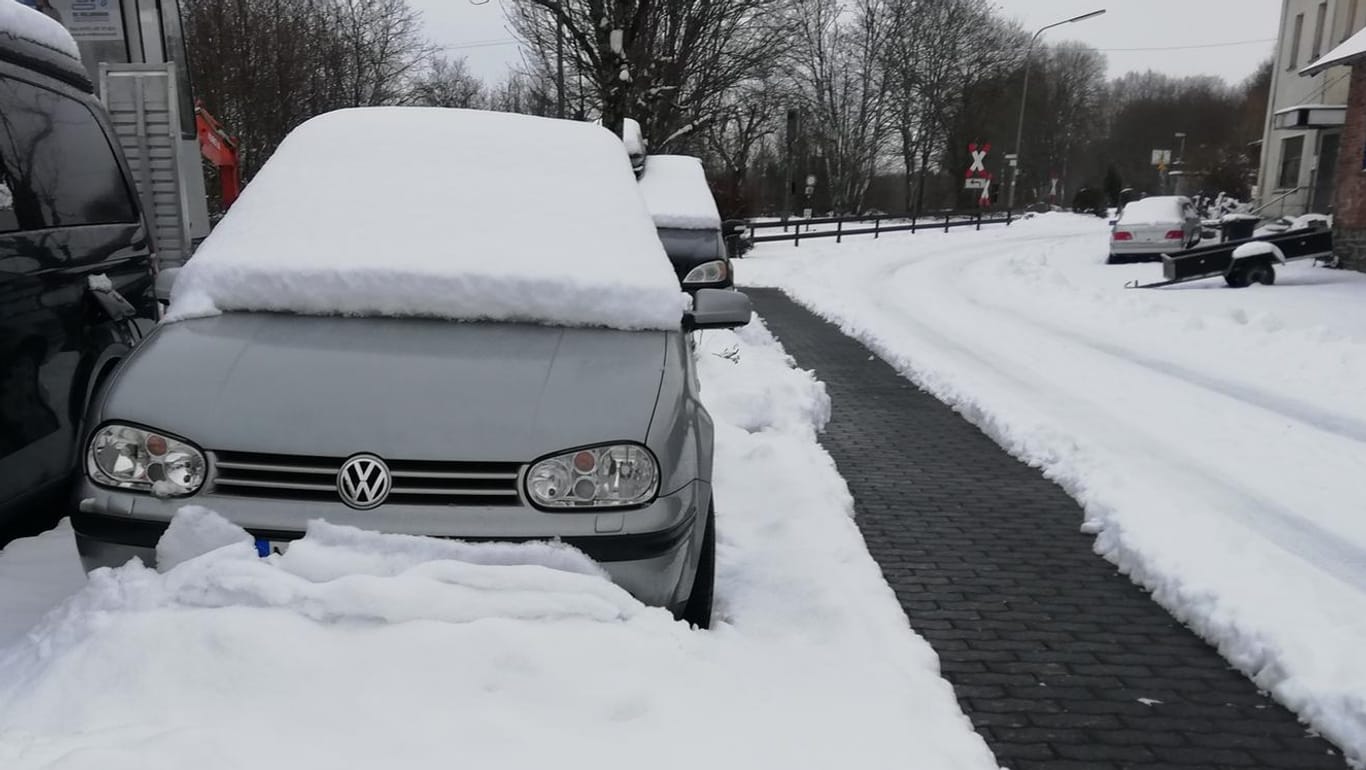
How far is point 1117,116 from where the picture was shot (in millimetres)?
90312

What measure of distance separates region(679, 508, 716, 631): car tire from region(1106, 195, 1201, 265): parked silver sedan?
912 inches

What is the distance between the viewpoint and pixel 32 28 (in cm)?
422

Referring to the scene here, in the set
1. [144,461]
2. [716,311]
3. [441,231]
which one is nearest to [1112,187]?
[716,311]

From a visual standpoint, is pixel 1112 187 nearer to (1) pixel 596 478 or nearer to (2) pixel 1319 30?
Answer: (2) pixel 1319 30

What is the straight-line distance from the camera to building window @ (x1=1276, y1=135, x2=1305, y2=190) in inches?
1223

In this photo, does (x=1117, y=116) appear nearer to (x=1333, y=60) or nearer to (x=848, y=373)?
(x=1333, y=60)

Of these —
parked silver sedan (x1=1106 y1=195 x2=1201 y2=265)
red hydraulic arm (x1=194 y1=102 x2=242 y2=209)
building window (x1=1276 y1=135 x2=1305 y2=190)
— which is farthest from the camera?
building window (x1=1276 y1=135 x2=1305 y2=190)

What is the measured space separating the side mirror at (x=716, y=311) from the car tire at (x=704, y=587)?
77 centimetres

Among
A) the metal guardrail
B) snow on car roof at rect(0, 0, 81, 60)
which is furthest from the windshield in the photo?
the metal guardrail

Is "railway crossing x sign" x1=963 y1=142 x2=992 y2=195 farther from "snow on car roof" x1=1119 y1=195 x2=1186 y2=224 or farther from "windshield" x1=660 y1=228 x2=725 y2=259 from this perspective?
"windshield" x1=660 y1=228 x2=725 y2=259

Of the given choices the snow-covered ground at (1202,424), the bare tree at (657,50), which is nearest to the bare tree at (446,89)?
the bare tree at (657,50)

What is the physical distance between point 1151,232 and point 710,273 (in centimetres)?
1774

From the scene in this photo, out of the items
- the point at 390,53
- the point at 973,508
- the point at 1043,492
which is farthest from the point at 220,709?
the point at 390,53

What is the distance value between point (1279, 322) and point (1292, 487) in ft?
23.3
